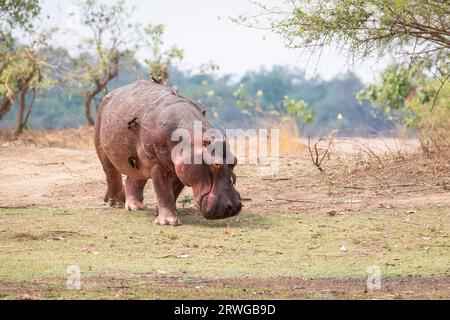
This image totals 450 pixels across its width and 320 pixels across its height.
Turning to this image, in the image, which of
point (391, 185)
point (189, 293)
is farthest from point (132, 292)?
point (391, 185)

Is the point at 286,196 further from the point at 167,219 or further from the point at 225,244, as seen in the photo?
the point at 225,244

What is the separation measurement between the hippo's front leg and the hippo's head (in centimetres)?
53

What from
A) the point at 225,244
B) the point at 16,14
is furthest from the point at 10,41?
the point at 225,244

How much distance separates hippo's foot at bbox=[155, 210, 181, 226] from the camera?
9.95m

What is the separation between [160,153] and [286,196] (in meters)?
2.52

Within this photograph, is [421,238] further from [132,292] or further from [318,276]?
[132,292]

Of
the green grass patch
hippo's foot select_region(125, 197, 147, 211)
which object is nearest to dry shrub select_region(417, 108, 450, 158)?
the green grass patch

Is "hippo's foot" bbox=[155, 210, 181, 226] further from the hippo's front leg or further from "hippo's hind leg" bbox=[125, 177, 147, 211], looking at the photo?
"hippo's hind leg" bbox=[125, 177, 147, 211]

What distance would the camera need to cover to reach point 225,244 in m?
9.04

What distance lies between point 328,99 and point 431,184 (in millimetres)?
50913

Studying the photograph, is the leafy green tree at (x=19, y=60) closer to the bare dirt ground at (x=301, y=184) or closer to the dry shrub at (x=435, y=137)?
the bare dirt ground at (x=301, y=184)

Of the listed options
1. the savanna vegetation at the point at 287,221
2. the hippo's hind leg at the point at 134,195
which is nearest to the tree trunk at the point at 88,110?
the savanna vegetation at the point at 287,221

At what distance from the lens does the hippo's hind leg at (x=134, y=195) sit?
36.2ft
